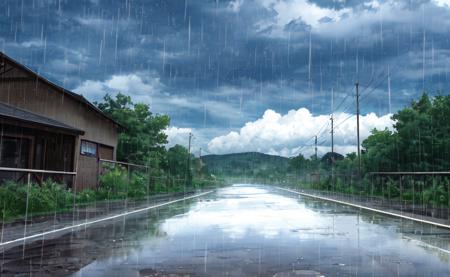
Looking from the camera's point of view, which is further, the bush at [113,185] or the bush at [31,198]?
the bush at [113,185]

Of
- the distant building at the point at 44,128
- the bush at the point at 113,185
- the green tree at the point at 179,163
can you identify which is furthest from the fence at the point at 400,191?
the green tree at the point at 179,163

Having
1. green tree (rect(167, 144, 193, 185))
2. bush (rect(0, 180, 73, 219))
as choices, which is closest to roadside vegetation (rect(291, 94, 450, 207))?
bush (rect(0, 180, 73, 219))

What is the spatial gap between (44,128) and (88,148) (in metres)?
10.5

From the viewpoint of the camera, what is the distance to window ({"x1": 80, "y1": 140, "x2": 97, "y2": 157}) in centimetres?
3134

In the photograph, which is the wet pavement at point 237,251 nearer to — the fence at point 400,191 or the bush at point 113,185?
the fence at point 400,191

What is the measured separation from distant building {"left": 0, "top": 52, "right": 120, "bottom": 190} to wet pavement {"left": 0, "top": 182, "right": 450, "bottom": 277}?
1172 cm

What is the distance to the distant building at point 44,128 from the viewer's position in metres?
23.6

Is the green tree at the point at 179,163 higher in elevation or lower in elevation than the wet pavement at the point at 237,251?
higher

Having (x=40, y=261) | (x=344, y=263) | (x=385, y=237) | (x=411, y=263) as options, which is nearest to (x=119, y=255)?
(x=40, y=261)

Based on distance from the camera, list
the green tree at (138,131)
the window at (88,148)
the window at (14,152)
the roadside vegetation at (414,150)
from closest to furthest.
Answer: the window at (14,152) → the window at (88,148) → the roadside vegetation at (414,150) → the green tree at (138,131)

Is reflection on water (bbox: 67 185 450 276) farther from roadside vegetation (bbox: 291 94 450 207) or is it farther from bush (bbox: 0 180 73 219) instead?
roadside vegetation (bbox: 291 94 450 207)

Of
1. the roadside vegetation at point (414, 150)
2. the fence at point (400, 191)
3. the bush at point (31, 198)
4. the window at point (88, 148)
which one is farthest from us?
the roadside vegetation at point (414, 150)

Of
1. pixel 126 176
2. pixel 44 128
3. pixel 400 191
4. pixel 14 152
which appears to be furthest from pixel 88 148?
pixel 400 191

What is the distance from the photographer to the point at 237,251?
895cm
